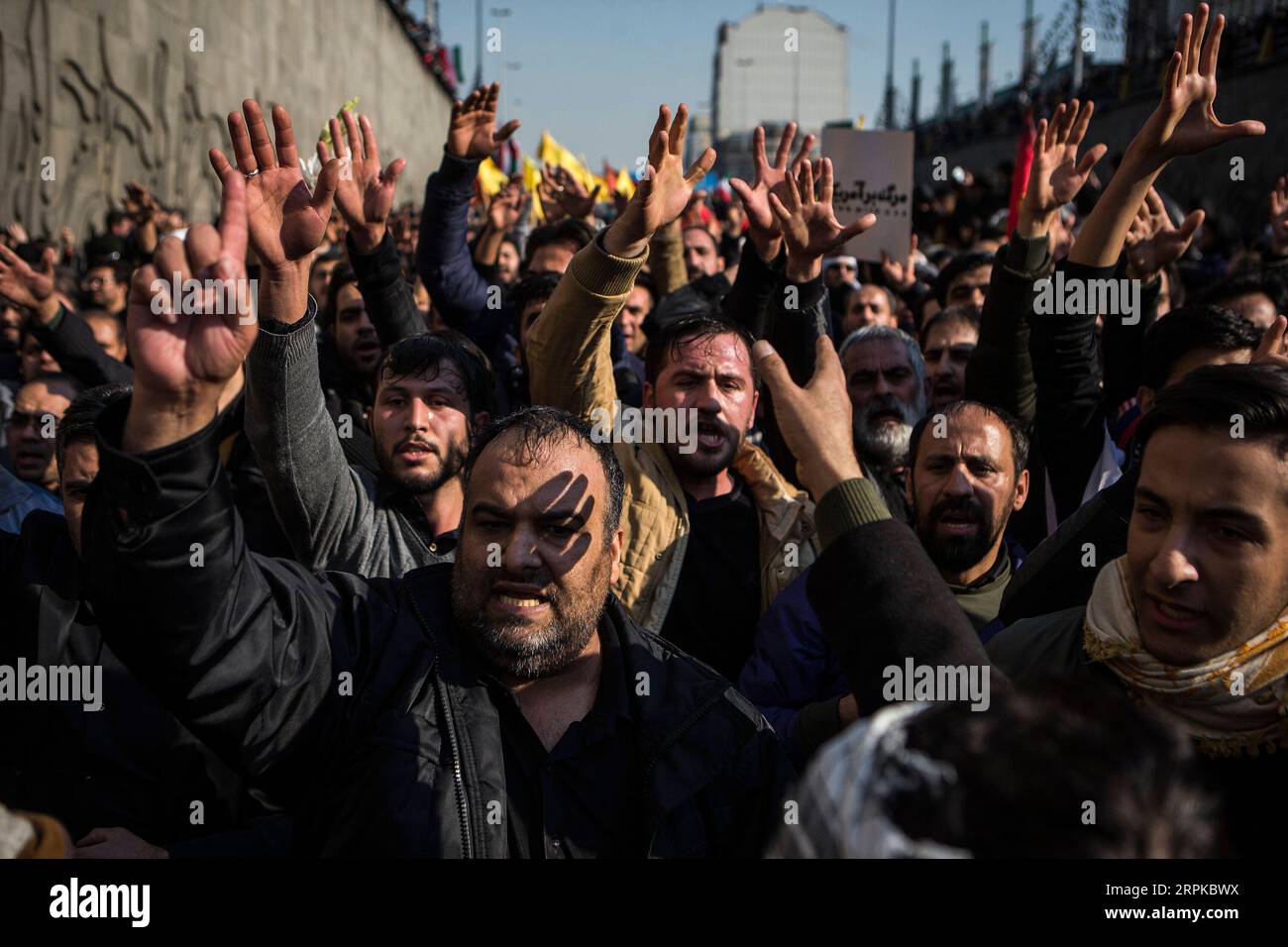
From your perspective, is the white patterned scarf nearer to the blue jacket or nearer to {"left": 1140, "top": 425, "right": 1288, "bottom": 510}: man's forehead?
{"left": 1140, "top": 425, "right": 1288, "bottom": 510}: man's forehead

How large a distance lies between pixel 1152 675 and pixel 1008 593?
73 cm

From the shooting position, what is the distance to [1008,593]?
252 cm

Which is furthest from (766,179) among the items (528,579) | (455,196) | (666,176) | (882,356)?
(528,579)

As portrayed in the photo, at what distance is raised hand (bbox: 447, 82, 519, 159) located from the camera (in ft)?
15.5

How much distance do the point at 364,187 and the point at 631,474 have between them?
4.94ft

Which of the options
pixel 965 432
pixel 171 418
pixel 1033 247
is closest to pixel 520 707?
pixel 171 418

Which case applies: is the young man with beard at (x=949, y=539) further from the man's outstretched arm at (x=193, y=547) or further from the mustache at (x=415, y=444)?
the man's outstretched arm at (x=193, y=547)

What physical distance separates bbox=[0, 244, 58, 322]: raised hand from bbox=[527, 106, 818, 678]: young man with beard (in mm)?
2862

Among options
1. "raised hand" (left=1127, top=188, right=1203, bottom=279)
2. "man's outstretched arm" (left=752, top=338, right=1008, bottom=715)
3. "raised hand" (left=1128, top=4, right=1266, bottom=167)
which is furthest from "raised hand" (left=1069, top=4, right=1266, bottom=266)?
"man's outstretched arm" (left=752, top=338, right=1008, bottom=715)

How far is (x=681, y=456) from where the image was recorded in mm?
3373

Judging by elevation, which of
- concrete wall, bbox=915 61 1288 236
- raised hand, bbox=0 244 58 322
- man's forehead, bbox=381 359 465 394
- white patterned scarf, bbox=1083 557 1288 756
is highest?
concrete wall, bbox=915 61 1288 236

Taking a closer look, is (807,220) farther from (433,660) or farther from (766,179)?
(433,660)

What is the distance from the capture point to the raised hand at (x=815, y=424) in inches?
66.9
